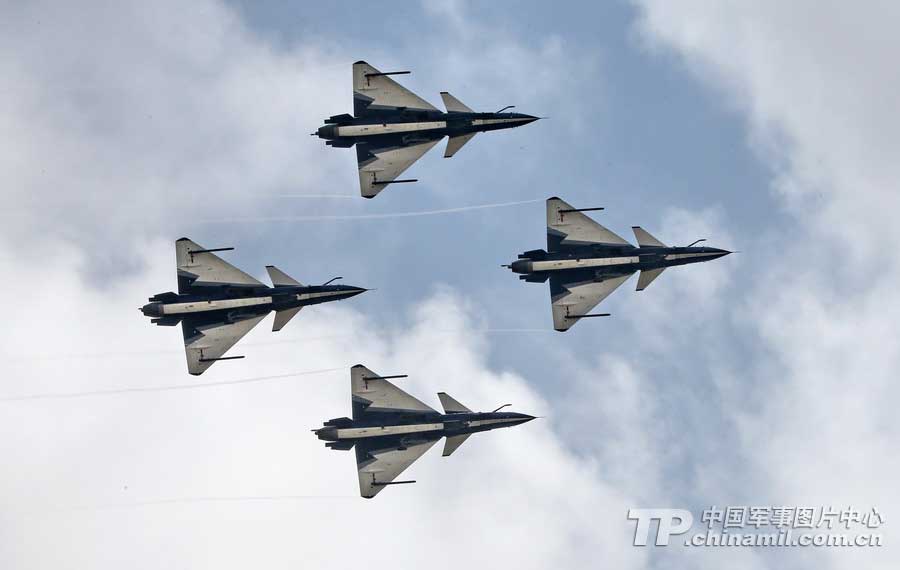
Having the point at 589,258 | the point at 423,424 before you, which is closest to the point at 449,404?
the point at 423,424

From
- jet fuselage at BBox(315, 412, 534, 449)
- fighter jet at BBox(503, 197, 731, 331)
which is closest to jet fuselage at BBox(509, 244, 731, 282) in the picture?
fighter jet at BBox(503, 197, 731, 331)

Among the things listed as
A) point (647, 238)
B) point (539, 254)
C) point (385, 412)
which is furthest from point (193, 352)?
point (647, 238)

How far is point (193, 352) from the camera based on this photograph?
115500 mm

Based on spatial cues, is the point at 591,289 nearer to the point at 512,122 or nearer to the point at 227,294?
the point at 512,122

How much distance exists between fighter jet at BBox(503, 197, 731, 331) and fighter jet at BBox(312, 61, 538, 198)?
404 inches

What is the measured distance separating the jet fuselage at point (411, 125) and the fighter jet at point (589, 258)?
9.00 m

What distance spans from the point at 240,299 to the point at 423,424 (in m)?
20.1

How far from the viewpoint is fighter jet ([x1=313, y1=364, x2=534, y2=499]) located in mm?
117312

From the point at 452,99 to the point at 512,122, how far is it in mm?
5925

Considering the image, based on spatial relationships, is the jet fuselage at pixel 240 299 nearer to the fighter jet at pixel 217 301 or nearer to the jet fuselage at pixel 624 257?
the fighter jet at pixel 217 301

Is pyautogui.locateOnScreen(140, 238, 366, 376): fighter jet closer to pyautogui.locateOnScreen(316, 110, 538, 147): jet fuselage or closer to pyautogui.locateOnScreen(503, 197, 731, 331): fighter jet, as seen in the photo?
pyautogui.locateOnScreen(316, 110, 538, 147): jet fuselage

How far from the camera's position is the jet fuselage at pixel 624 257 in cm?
11719

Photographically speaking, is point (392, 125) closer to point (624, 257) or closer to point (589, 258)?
point (589, 258)

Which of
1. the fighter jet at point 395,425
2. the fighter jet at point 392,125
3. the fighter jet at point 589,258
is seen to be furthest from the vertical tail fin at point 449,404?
the fighter jet at point 392,125
